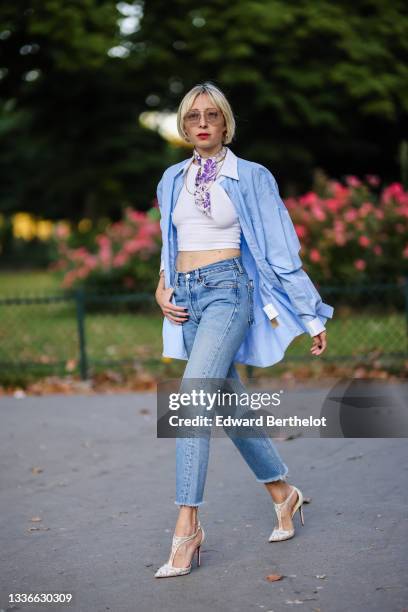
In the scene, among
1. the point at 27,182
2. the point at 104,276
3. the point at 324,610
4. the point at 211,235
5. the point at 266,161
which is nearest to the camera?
the point at 324,610

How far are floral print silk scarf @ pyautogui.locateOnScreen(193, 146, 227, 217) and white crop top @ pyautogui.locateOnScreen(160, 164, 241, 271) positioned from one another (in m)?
0.02

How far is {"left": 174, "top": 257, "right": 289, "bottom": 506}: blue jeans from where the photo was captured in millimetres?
3617

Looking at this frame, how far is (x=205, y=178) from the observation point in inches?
151

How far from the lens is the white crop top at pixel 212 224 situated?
377 centimetres

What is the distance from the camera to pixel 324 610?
10.3 ft

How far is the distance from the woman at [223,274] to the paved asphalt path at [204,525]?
29cm

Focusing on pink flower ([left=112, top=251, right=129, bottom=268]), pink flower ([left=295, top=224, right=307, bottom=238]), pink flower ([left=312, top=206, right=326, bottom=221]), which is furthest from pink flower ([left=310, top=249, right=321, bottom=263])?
pink flower ([left=112, top=251, right=129, bottom=268])

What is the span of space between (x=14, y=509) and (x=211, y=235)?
6.74 feet

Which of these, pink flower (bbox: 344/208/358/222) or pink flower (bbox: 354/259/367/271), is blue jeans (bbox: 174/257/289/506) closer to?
pink flower (bbox: 354/259/367/271)

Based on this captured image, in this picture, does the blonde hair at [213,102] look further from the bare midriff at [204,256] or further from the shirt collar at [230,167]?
the bare midriff at [204,256]

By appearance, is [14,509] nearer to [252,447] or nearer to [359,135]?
[252,447]

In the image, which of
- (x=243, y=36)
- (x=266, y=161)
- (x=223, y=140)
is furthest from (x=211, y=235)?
(x=266, y=161)

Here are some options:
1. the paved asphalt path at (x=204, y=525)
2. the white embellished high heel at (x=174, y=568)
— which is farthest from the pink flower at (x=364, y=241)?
the white embellished high heel at (x=174, y=568)

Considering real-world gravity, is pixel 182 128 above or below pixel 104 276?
above
